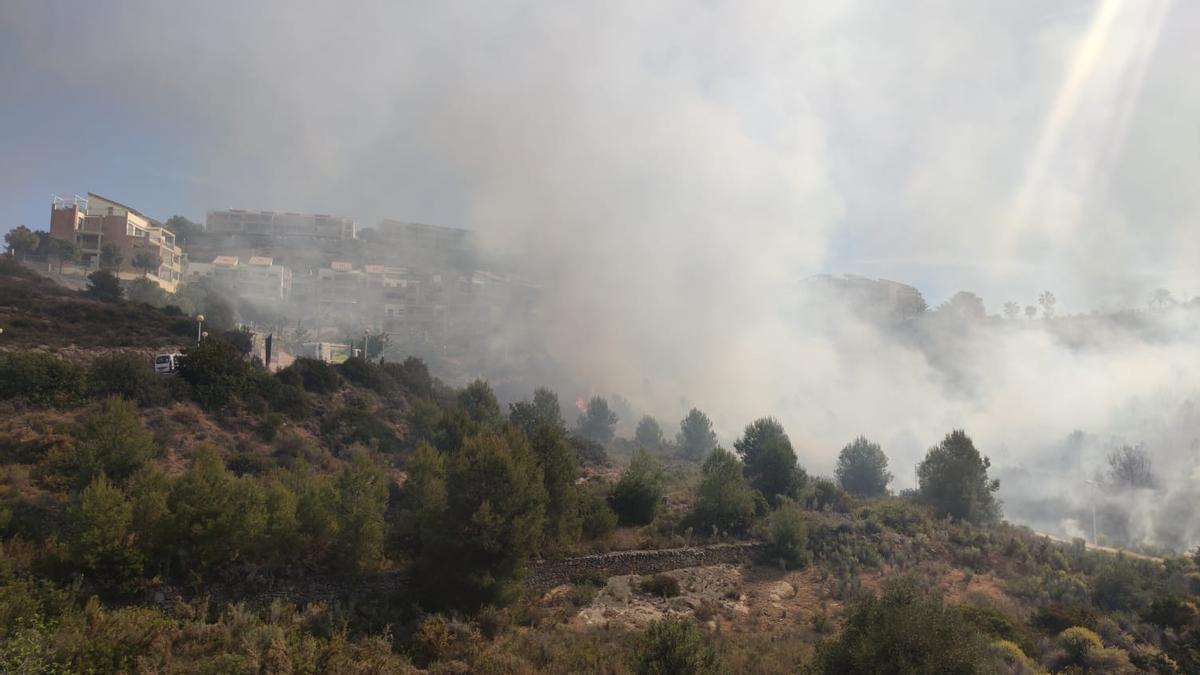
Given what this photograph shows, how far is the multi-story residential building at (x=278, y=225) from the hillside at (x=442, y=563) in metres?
95.0

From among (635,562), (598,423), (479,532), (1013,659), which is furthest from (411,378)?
(1013,659)

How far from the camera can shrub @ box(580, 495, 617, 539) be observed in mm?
20219

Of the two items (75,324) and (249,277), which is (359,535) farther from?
(249,277)

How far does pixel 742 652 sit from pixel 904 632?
452 cm

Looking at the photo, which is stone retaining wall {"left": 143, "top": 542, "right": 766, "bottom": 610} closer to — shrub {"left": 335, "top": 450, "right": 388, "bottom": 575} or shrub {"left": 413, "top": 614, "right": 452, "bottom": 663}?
shrub {"left": 335, "top": 450, "right": 388, "bottom": 575}

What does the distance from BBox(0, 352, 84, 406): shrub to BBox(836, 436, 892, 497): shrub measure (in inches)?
1648

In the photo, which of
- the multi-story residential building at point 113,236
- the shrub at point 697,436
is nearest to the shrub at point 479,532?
the shrub at point 697,436

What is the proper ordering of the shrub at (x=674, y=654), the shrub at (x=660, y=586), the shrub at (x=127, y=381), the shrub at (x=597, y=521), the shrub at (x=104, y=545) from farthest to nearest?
the shrub at (x=127, y=381), the shrub at (x=597, y=521), the shrub at (x=660, y=586), the shrub at (x=104, y=545), the shrub at (x=674, y=654)

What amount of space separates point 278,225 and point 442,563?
120 m

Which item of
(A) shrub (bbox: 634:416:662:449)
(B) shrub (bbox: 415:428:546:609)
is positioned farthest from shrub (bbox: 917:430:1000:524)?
(A) shrub (bbox: 634:416:662:449)

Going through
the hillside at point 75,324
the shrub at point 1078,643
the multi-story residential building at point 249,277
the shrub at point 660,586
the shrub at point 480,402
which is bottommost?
the shrub at point 660,586

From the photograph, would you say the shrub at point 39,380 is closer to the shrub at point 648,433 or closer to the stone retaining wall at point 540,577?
the stone retaining wall at point 540,577

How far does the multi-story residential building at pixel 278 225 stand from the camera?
113 m

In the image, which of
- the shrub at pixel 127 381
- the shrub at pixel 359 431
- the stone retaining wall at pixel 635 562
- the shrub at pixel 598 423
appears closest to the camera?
the stone retaining wall at pixel 635 562
